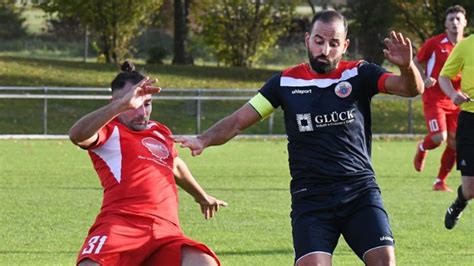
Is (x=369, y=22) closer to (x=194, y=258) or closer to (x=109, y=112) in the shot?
(x=194, y=258)

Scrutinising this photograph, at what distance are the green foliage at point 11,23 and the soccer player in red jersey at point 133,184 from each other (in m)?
47.5

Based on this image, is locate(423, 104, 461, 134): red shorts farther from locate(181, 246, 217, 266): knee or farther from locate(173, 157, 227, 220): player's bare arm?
locate(181, 246, 217, 266): knee

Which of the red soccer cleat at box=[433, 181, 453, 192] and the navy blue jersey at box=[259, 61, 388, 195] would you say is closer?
the navy blue jersey at box=[259, 61, 388, 195]

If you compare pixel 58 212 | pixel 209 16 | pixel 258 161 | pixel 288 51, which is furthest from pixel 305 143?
pixel 288 51

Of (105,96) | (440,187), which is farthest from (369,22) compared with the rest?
(440,187)

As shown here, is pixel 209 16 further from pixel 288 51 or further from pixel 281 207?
pixel 281 207

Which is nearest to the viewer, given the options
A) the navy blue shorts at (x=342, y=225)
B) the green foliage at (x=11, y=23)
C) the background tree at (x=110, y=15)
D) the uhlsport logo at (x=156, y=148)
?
the navy blue shorts at (x=342, y=225)

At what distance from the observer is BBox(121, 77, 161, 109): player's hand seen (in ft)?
22.3

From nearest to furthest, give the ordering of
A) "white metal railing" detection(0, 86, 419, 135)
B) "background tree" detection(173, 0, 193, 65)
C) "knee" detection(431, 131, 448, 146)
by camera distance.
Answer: "knee" detection(431, 131, 448, 146) < "white metal railing" detection(0, 86, 419, 135) < "background tree" detection(173, 0, 193, 65)

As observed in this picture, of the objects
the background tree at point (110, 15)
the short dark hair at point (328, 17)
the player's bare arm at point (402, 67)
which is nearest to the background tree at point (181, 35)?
the background tree at point (110, 15)

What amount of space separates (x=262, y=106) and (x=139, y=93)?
0.83 metres

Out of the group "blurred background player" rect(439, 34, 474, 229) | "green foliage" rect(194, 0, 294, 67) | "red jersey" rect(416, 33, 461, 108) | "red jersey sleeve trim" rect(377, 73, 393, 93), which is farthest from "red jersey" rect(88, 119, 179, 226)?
"green foliage" rect(194, 0, 294, 67)

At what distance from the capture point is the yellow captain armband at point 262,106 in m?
7.24

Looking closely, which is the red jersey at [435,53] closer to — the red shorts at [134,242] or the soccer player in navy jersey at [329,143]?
the soccer player in navy jersey at [329,143]
